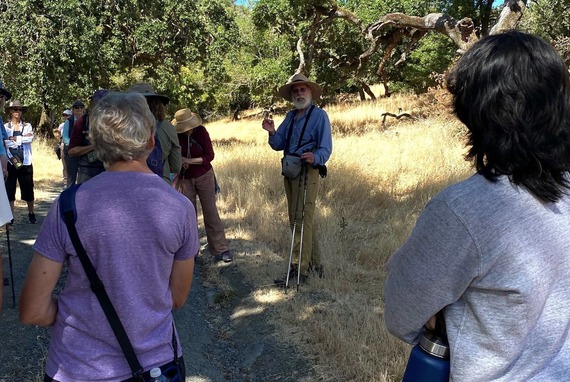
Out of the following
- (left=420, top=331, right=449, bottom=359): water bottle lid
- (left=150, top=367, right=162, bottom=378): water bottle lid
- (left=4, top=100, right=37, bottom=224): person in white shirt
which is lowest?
(left=4, top=100, right=37, bottom=224): person in white shirt

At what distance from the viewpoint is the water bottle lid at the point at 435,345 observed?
149 centimetres

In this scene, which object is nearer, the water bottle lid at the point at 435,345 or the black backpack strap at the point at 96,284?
the water bottle lid at the point at 435,345

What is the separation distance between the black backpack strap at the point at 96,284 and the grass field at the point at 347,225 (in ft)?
6.69

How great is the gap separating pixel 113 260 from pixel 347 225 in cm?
553

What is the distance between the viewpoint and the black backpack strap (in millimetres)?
1774

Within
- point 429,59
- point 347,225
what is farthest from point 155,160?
point 429,59

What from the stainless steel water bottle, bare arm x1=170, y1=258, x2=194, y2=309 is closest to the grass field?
bare arm x1=170, y1=258, x2=194, y2=309

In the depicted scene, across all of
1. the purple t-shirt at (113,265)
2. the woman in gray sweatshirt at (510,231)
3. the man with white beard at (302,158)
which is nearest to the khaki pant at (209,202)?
the man with white beard at (302,158)

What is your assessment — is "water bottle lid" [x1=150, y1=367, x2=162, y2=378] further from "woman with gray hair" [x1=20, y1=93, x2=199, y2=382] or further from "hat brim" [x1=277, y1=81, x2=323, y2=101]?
"hat brim" [x1=277, y1=81, x2=323, y2=101]

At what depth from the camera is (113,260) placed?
71.9 inches

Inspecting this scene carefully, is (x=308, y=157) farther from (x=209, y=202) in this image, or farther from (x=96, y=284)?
(x=96, y=284)

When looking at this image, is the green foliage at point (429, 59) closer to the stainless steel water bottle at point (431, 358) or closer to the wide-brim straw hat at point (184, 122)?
the wide-brim straw hat at point (184, 122)

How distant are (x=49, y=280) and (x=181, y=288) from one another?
1.64ft

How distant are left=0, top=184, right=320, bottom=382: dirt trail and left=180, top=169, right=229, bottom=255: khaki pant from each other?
0.83 metres
